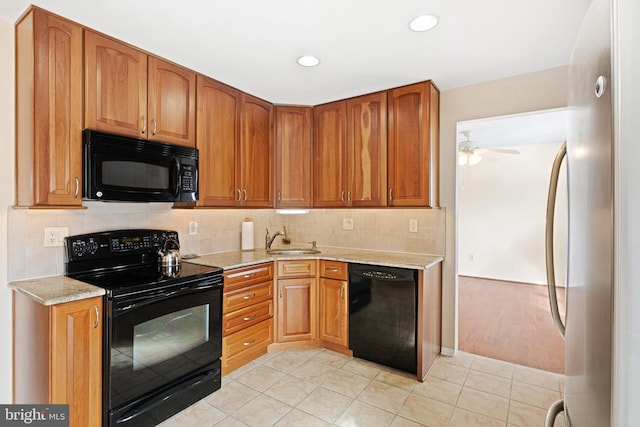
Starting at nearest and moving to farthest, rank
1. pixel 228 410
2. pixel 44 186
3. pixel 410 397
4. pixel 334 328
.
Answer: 1. pixel 44 186
2. pixel 228 410
3. pixel 410 397
4. pixel 334 328

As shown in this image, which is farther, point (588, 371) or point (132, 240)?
point (132, 240)

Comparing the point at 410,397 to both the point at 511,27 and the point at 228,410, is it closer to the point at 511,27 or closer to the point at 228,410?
the point at 228,410

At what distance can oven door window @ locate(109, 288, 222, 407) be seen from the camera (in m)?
1.78

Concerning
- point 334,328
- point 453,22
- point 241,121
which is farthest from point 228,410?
point 453,22

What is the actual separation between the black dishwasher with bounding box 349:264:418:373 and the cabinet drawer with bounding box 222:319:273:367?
0.75m

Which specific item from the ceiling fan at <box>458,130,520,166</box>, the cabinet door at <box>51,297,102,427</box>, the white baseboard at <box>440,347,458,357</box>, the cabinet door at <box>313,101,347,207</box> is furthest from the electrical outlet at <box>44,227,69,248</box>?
the ceiling fan at <box>458,130,520,166</box>

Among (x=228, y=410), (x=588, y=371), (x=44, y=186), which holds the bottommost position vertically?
(x=228, y=410)

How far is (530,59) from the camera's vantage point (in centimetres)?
234

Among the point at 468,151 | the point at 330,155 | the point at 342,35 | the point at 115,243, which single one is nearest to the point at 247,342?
the point at 115,243

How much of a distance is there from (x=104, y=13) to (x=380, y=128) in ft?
A: 7.05

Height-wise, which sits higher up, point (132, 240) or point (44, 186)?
point (44, 186)

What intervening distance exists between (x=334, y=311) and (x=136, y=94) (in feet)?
7.62

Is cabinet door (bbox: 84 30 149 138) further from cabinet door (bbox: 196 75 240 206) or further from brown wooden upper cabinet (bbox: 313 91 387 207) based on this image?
brown wooden upper cabinet (bbox: 313 91 387 207)

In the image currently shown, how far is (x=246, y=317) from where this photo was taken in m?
2.66
